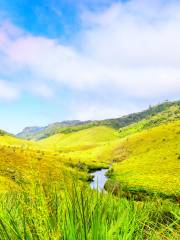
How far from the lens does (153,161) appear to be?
84562mm

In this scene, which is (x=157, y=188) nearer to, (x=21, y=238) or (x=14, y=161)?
(x=14, y=161)

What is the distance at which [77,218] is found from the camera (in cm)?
354

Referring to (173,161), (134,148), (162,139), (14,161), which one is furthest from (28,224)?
(134,148)

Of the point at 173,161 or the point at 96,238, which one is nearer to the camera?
the point at 96,238

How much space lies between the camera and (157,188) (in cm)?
5428

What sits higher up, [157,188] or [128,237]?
[128,237]

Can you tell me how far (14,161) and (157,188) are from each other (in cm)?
2334

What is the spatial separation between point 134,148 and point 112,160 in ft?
25.0

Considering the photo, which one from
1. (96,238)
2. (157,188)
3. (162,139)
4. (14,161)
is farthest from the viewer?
(162,139)

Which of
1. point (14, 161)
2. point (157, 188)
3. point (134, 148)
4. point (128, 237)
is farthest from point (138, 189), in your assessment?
point (134, 148)

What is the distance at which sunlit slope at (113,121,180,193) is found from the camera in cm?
6012

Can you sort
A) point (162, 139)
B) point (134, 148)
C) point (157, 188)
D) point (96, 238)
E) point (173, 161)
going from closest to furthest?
point (96, 238) < point (157, 188) < point (173, 161) < point (162, 139) < point (134, 148)

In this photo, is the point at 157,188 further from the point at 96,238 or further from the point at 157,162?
the point at 96,238

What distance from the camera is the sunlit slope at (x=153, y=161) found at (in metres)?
60.1
